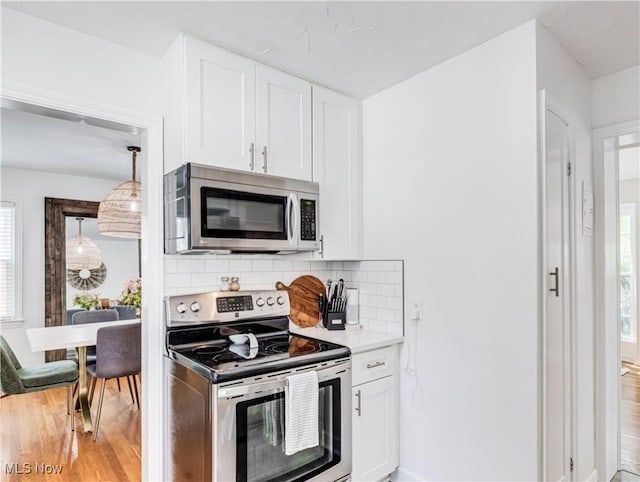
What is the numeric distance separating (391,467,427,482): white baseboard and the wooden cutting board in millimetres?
1024

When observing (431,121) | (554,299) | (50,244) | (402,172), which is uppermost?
(431,121)

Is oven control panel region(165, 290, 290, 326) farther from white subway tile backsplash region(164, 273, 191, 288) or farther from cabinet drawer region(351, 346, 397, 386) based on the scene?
cabinet drawer region(351, 346, 397, 386)

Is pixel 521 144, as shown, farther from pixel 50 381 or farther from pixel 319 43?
pixel 50 381

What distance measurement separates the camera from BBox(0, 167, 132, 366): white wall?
4.45 m

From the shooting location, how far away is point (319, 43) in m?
1.97

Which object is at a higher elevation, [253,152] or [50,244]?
[253,152]

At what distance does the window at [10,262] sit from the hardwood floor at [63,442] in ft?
3.37

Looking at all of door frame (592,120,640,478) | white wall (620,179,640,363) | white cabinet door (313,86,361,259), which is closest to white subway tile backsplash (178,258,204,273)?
white cabinet door (313,86,361,259)

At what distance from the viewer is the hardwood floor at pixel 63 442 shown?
2.57m

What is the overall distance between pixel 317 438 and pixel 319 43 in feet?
6.32

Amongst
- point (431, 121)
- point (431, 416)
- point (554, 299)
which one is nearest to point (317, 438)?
point (431, 416)

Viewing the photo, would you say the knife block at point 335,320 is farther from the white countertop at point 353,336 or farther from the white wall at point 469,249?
the white wall at point 469,249

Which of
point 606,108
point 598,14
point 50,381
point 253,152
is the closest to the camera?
point 598,14

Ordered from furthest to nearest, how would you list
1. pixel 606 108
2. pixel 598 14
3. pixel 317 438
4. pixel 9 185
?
pixel 9 185
pixel 606 108
pixel 317 438
pixel 598 14
